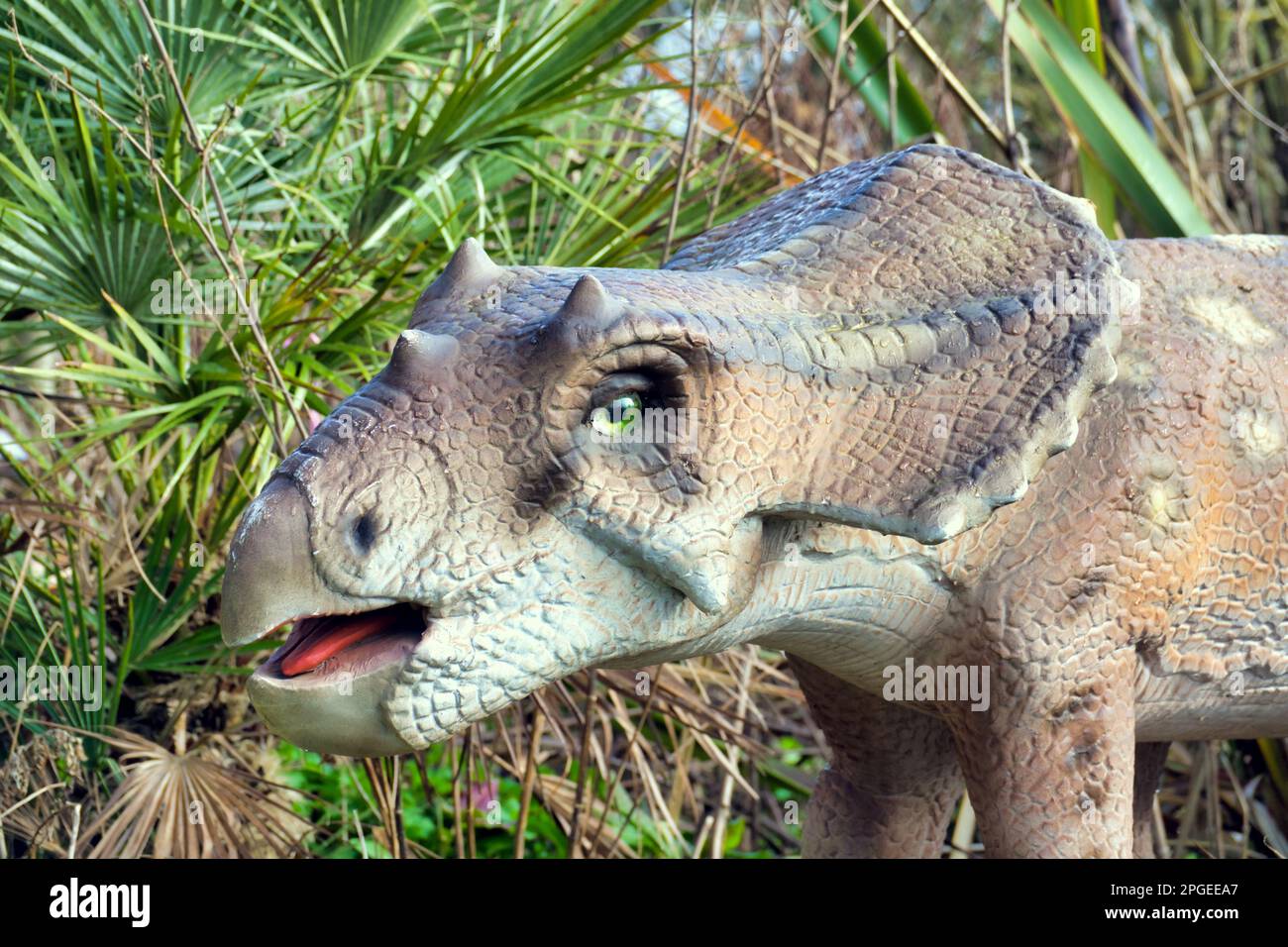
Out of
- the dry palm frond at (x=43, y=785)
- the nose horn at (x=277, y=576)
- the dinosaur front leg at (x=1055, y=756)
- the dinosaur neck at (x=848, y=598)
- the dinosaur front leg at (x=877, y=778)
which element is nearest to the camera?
the nose horn at (x=277, y=576)

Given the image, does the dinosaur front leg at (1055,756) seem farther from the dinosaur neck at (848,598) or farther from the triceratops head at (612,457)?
the triceratops head at (612,457)

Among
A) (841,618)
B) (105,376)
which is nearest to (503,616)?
(841,618)

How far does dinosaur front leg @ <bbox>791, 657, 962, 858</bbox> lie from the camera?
6.15 ft

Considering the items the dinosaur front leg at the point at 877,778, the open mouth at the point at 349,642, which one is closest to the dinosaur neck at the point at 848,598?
the dinosaur front leg at the point at 877,778

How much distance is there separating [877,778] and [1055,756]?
1.10ft

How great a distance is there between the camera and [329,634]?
1.30 m

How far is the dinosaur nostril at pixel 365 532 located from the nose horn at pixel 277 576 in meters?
0.04

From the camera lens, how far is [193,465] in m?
2.96

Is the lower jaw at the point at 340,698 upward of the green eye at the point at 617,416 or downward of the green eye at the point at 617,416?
downward

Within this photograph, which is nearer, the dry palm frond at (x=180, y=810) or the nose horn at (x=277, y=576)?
the nose horn at (x=277, y=576)

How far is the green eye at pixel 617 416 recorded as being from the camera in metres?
1.31

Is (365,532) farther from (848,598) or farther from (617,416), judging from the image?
(848,598)

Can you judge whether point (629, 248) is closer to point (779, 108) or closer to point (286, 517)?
point (286, 517)

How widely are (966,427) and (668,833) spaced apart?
201cm
